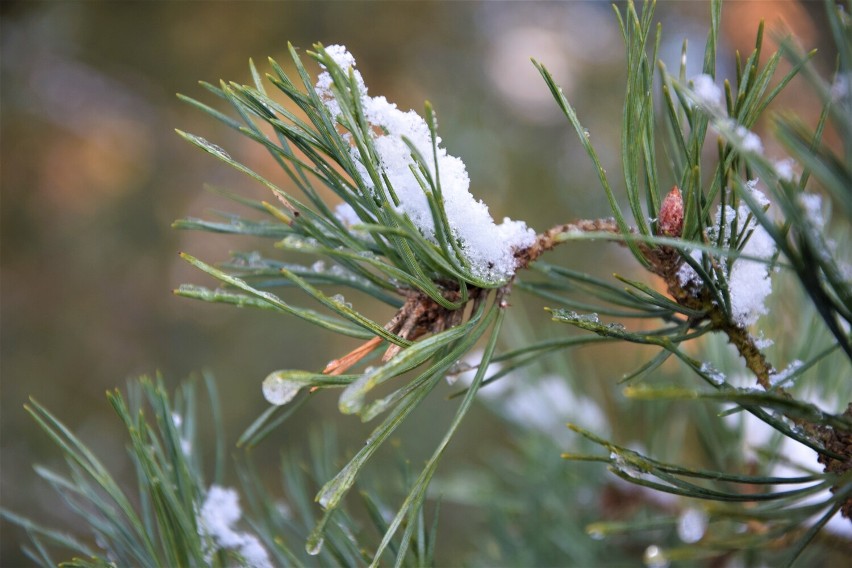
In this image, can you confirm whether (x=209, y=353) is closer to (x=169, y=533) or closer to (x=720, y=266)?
(x=169, y=533)

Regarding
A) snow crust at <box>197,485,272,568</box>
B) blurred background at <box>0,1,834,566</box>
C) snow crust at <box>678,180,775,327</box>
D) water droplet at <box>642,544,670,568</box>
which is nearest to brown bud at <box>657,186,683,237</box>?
snow crust at <box>678,180,775,327</box>

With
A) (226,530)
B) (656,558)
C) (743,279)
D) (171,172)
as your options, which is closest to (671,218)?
(743,279)

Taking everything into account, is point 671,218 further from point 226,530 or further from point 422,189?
point 226,530

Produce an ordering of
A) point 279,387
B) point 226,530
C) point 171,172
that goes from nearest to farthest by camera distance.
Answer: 1. point 279,387
2. point 226,530
3. point 171,172

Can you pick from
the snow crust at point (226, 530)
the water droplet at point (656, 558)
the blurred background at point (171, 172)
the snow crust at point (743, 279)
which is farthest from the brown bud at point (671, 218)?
the blurred background at point (171, 172)

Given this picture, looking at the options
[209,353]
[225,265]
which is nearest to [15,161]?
[209,353]

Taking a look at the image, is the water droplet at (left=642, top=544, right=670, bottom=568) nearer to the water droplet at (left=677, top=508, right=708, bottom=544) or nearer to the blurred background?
the water droplet at (left=677, top=508, right=708, bottom=544)

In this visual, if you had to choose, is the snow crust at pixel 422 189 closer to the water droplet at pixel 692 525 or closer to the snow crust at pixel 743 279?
the snow crust at pixel 743 279
